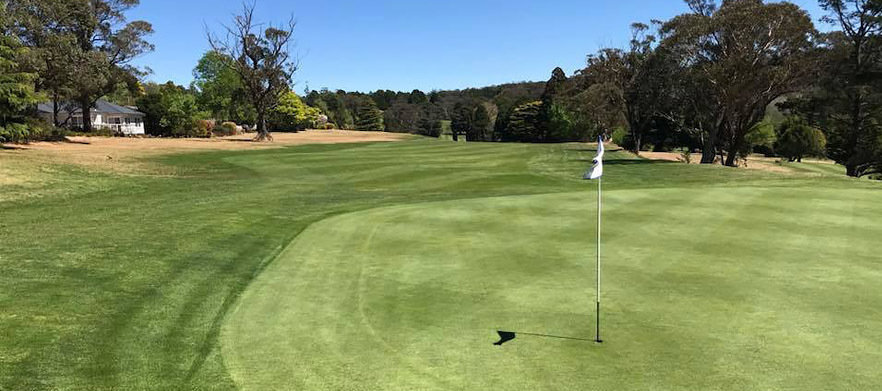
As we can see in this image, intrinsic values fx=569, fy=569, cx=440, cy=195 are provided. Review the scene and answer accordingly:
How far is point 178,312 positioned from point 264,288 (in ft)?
4.55

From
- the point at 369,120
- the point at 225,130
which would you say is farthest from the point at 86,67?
the point at 369,120

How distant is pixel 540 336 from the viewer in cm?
657

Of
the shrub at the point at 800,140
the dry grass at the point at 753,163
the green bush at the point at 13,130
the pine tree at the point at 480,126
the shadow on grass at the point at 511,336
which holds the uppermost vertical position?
the pine tree at the point at 480,126

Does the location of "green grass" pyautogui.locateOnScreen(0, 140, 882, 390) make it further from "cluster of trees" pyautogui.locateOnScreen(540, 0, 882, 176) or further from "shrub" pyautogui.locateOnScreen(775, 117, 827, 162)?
"shrub" pyautogui.locateOnScreen(775, 117, 827, 162)

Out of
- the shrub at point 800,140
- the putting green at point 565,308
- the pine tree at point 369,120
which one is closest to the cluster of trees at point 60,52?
the putting green at point 565,308

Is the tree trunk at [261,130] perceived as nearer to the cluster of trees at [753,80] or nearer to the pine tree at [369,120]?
the cluster of trees at [753,80]

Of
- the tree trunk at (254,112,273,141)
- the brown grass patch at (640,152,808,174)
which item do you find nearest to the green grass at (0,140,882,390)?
the brown grass patch at (640,152,808,174)

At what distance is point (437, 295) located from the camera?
27.0ft

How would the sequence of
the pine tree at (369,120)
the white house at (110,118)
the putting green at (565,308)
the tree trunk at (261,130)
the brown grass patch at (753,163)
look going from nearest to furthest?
the putting green at (565,308), the brown grass patch at (753,163), the tree trunk at (261,130), the white house at (110,118), the pine tree at (369,120)

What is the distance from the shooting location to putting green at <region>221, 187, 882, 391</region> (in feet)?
18.6

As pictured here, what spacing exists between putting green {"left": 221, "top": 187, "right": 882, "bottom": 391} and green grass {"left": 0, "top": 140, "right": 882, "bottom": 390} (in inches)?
1.5

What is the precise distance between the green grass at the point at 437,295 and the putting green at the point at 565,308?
39 millimetres

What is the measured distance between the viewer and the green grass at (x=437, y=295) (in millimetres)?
5762

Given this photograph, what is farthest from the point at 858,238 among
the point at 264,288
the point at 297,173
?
the point at 297,173
